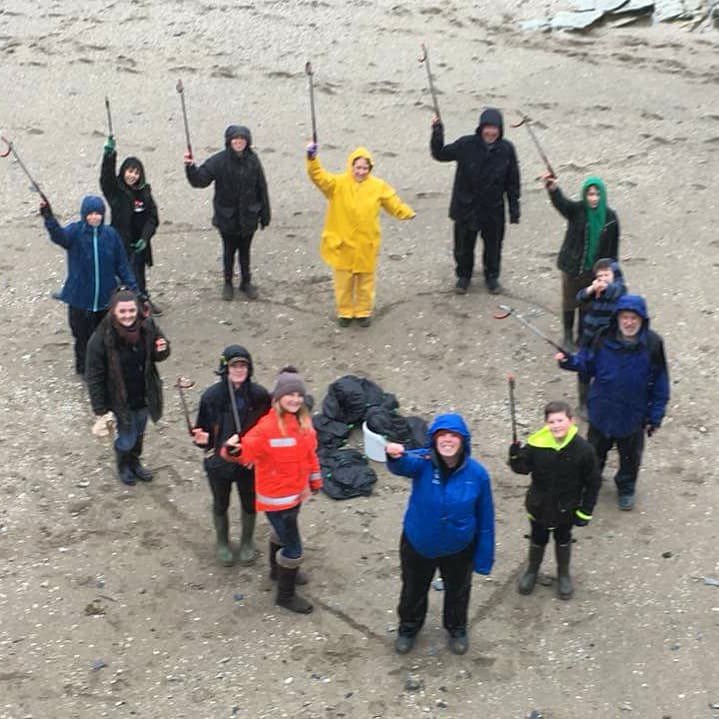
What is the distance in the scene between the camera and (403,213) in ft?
34.2

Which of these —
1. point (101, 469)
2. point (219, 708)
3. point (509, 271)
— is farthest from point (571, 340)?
point (219, 708)

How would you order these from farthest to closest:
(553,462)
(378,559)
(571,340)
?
(571,340) → (378,559) → (553,462)

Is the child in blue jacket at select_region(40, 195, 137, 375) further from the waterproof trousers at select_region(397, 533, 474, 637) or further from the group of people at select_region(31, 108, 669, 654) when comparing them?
the waterproof trousers at select_region(397, 533, 474, 637)

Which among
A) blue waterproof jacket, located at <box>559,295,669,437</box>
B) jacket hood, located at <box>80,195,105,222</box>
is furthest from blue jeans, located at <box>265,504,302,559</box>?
jacket hood, located at <box>80,195,105,222</box>

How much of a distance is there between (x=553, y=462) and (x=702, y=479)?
2.14 metres

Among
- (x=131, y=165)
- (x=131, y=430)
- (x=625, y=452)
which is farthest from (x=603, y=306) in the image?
(x=131, y=165)

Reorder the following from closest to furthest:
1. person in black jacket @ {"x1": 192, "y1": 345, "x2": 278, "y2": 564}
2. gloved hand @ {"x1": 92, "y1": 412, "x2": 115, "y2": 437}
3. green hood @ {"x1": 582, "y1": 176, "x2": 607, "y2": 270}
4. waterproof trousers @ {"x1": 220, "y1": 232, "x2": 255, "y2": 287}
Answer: person in black jacket @ {"x1": 192, "y1": 345, "x2": 278, "y2": 564} → gloved hand @ {"x1": 92, "y1": 412, "x2": 115, "y2": 437} → green hood @ {"x1": 582, "y1": 176, "x2": 607, "y2": 270} → waterproof trousers @ {"x1": 220, "y1": 232, "x2": 255, "y2": 287}

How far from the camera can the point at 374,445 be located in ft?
28.3

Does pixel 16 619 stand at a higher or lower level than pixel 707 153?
lower

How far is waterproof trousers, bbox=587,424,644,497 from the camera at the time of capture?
7.93 m

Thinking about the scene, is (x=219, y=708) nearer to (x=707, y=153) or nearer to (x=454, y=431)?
(x=454, y=431)

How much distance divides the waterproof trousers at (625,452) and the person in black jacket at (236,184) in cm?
413

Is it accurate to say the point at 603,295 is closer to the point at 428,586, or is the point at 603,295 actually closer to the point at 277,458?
the point at 428,586

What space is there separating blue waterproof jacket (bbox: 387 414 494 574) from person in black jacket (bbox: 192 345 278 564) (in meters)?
1.22
